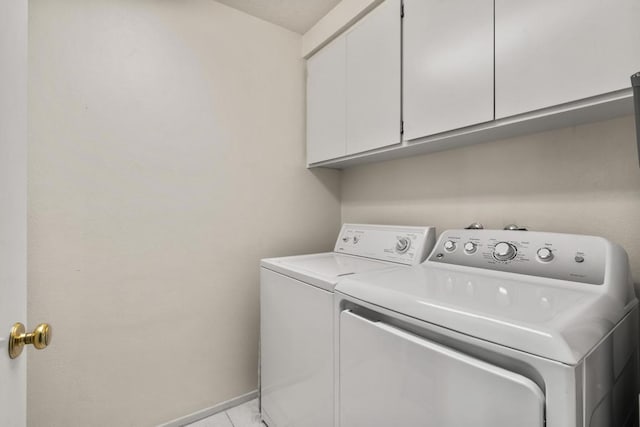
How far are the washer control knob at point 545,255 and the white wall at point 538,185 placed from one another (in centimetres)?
27

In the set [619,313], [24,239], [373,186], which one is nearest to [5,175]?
[24,239]

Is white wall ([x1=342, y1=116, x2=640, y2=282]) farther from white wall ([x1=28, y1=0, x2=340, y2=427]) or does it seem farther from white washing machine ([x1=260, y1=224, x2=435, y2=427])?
white wall ([x1=28, y1=0, x2=340, y2=427])

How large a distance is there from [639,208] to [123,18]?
92.6 inches

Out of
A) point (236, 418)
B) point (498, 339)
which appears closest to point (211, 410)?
point (236, 418)

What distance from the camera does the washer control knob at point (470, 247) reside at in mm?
1178

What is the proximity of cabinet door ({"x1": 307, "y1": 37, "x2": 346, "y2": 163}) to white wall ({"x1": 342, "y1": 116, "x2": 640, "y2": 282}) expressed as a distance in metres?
0.43

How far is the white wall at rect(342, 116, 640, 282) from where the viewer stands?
3.43 ft

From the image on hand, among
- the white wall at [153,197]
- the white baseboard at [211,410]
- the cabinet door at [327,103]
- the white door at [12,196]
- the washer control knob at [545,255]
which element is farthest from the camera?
the cabinet door at [327,103]

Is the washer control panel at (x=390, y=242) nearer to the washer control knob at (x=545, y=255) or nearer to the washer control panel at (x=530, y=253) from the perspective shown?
the washer control panel at (x=530, y=253)

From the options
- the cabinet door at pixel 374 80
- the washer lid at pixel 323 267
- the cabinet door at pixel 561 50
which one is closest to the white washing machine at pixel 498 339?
the washer lid at pixel 323 267

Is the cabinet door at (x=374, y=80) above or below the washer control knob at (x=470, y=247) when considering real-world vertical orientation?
above

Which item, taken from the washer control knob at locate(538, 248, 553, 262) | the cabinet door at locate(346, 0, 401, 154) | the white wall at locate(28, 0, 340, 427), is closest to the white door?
the white wall at locate(28, 0, 340, 427)

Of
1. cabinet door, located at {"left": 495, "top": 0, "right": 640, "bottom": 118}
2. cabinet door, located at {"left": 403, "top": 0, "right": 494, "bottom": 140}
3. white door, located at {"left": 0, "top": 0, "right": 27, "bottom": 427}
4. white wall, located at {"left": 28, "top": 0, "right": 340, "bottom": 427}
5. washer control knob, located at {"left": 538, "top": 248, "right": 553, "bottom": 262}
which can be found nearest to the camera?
white door, located at {"left": 0, "top": 0, "right": 27, "bottom": 427}

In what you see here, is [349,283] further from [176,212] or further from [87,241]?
[87,241]
